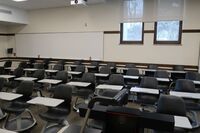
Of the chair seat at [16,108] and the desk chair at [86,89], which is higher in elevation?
the desk chair at [86,89]

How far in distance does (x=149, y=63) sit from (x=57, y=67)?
3.46m

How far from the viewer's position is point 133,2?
651 cm

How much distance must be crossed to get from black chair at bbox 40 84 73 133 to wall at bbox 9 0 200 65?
3.99 m

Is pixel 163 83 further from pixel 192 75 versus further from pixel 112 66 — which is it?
pixel 112 66

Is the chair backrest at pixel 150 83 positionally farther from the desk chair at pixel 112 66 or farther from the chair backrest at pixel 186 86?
the desk chair at pixel 112 66

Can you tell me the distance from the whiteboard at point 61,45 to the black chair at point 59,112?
401 centimetres

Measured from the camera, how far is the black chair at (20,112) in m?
3.38

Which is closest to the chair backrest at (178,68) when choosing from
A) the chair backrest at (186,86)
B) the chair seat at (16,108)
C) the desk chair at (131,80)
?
the desk chair at (131,80)

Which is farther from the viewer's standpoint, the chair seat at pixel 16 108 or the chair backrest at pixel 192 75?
the chair backrest at pixel 192 75

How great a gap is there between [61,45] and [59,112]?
17.0 ft

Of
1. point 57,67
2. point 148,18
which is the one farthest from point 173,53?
point 57,67

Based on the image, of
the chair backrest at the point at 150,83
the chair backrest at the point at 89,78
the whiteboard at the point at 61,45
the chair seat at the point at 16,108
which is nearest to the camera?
the chair seat at the point at 16,108

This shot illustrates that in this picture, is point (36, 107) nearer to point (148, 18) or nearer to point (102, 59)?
point (102, 59)

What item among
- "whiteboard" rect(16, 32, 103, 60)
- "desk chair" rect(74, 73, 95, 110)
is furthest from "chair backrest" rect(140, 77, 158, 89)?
"whiteboard" rect(16, 32, 103, 60)
